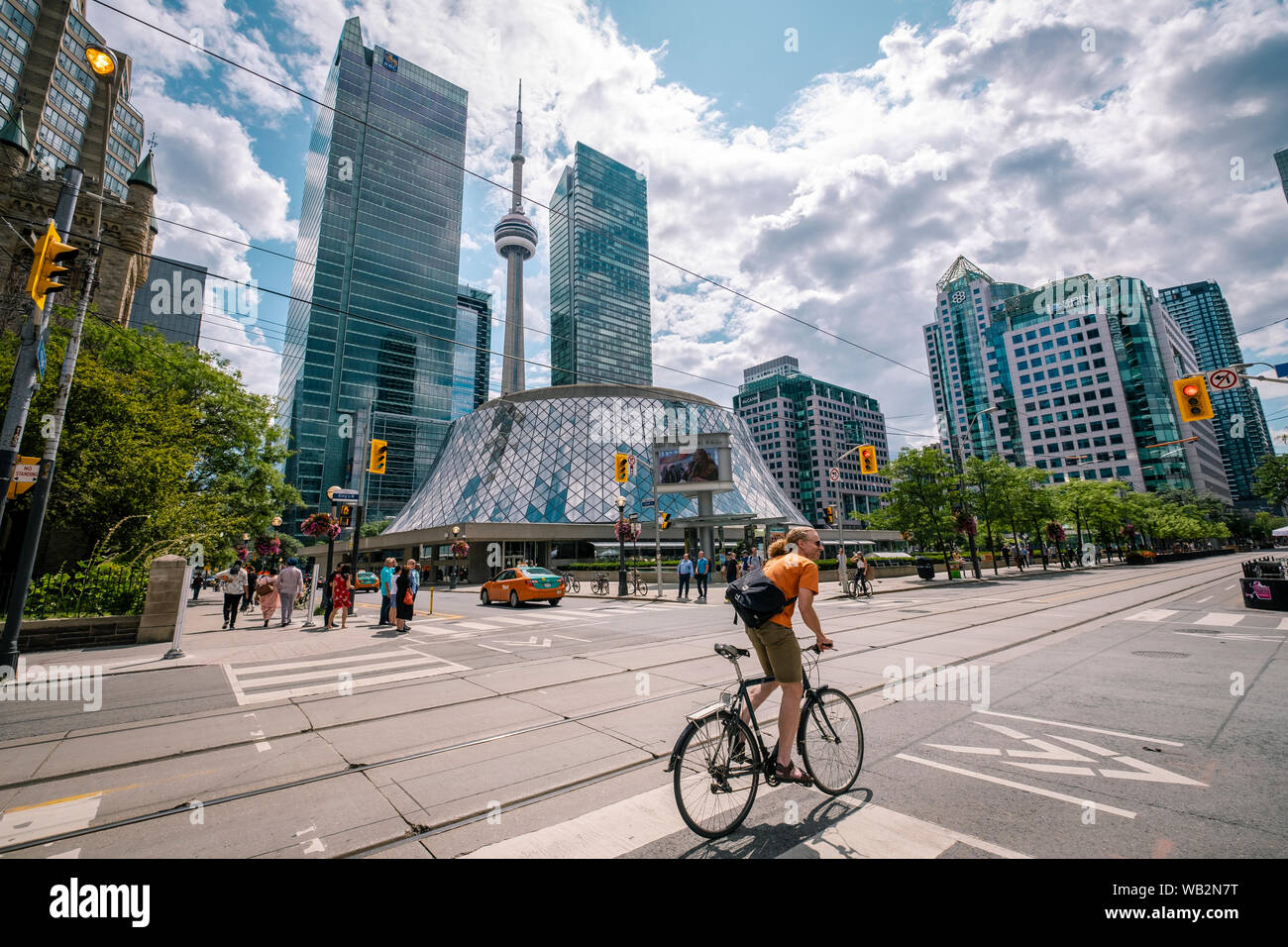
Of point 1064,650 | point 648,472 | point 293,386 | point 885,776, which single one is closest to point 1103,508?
point 648,472

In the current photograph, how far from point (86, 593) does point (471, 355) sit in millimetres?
139883

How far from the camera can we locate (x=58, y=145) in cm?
4922

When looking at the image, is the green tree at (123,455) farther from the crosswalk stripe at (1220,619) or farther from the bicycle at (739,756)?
the crosswalk stripe at (1220,619)

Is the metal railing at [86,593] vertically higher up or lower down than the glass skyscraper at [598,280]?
lower down

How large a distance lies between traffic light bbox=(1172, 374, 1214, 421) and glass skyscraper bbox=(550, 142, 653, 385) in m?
141

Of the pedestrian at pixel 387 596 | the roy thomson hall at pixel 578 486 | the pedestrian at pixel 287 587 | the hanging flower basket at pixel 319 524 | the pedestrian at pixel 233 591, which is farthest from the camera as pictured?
the roy thomson hall at pixel 578 486

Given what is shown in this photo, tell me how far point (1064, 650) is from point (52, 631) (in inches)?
832

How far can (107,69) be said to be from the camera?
893 cm

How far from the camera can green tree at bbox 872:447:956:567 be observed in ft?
112

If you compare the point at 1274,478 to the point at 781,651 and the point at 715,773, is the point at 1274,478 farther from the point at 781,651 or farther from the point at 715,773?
the point at 715,773

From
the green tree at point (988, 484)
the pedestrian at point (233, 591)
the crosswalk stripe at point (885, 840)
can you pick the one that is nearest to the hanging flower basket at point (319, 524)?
the pedestrian at point (233, 591)

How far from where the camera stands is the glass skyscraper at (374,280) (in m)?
109
